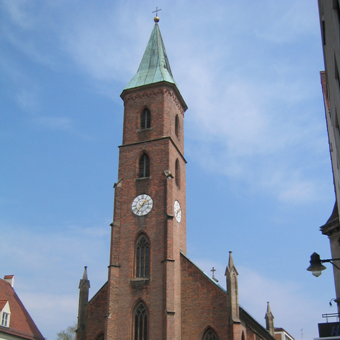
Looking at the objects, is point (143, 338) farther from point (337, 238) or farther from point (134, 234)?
point (337, 238)

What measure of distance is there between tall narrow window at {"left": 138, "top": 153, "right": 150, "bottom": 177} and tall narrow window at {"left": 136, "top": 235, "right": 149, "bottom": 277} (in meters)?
5.21

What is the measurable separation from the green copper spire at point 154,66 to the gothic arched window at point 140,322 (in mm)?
18778

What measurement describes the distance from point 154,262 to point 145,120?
12333 mm

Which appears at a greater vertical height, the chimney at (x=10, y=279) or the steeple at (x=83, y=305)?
the chimney at (x=10, y=279)

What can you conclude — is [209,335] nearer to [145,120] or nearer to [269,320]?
[145,120]

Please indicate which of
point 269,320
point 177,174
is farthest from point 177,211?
point 269,320

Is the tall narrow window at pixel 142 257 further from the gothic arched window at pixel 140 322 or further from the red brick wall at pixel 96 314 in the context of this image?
the red brick wall at pixel 96 314

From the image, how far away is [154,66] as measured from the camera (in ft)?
139

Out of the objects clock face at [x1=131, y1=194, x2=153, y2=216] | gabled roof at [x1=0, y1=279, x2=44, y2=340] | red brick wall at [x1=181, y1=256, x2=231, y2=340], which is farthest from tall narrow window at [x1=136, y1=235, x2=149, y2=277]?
gabled roof at [x1=0, y1=279, x2=44, y2=340]

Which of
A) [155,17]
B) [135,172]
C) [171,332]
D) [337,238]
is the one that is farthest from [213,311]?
[155,17]

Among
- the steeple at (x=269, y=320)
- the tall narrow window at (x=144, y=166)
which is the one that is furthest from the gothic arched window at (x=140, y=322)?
the steeple at (x=269, y=320)

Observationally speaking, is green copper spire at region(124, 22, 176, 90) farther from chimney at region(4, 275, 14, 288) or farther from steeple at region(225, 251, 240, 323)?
chimney at region(4, 275, 14, 288)

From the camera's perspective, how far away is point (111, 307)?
32.6m

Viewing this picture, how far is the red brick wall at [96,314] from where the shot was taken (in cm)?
3362
